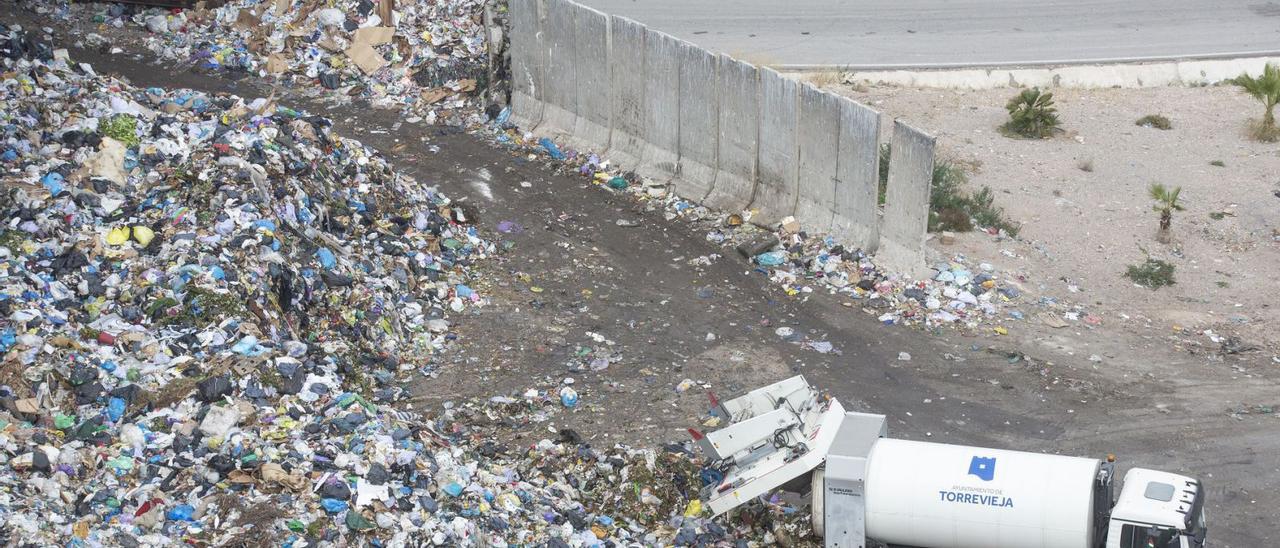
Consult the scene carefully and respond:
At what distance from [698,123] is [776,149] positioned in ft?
4.19

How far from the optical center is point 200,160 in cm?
1309

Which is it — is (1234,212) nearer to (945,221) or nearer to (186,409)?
(945,221)

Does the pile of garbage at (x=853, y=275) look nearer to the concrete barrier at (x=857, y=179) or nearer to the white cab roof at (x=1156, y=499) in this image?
the concrete barrier at (x=857, y=179)

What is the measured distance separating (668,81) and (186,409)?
7.82 metres

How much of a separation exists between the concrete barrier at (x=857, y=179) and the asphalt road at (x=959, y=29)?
609 cm

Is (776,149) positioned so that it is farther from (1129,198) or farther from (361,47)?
(361,47)

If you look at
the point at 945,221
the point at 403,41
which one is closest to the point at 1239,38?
the point at 945,221

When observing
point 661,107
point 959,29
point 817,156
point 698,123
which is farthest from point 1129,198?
point 959,29

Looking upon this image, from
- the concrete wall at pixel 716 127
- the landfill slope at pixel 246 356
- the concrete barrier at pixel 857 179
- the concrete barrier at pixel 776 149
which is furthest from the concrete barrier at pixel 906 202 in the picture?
the landfill slope at pixel 246 356

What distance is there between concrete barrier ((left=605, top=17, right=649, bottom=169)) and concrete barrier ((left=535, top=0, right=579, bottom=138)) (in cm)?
80

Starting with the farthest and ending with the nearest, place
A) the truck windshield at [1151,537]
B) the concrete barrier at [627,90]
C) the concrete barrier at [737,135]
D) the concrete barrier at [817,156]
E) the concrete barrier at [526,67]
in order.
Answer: the concrete barrier at [526,67], the concrete barrier at [627,90], the concrete barrier at [737,135], the concrete barrier at [817,156], the truck windshield at [1151,537]

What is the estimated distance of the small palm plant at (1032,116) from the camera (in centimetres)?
1658

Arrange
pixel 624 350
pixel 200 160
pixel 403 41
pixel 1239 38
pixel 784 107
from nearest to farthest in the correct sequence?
pixel 624 350 → pixel 200 160 → pixel 784 107 → pixel 403 41 → pixel 1239 38

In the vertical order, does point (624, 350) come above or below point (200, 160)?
below
